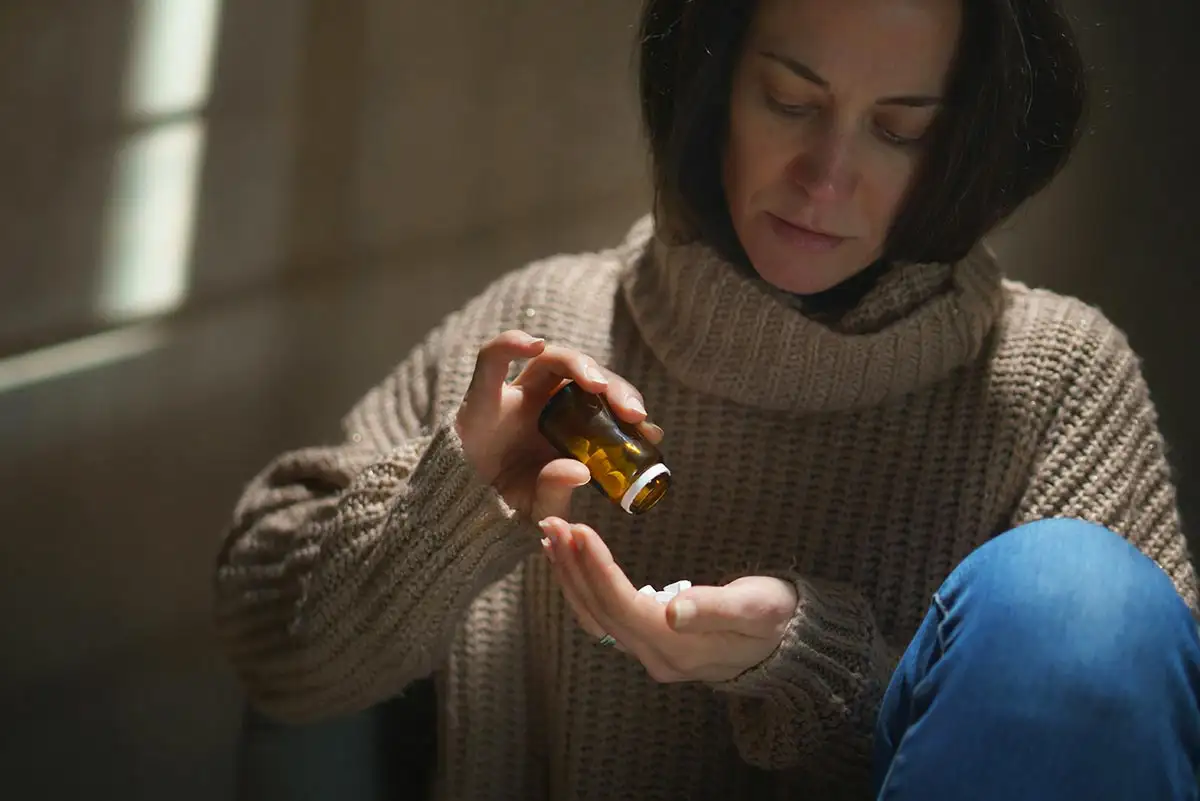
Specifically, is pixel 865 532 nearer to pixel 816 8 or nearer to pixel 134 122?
pixel 816 8

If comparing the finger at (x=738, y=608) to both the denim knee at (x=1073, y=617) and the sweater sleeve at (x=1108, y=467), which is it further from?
the sweater sleeve at (x=1108, y=467)

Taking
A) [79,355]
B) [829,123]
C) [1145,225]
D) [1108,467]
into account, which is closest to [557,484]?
[829,123]

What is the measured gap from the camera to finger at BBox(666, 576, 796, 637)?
737 millimetres

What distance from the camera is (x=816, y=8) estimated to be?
0.81 meters

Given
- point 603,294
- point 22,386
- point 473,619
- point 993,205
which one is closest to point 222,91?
point 22,386

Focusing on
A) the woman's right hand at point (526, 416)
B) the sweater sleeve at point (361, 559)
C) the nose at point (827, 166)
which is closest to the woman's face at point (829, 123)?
→ the nose at point (827, 166)

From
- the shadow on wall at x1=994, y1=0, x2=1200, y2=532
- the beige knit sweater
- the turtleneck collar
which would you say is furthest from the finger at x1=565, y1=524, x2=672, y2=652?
the shadow on wall at x1=994, y1=0, x2=1200, y2=532

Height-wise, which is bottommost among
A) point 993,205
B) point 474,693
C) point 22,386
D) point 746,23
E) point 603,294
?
point 474,693

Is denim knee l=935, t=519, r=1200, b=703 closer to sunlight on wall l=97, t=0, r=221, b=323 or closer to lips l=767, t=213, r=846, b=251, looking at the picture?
lips l=767, t=213, r=846, b=251

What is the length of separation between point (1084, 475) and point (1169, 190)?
36cm

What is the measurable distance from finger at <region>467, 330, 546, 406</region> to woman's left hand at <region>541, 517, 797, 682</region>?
0.34ft

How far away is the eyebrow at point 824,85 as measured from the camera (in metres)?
0.81

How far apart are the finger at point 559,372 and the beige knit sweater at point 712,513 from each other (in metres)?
0.08

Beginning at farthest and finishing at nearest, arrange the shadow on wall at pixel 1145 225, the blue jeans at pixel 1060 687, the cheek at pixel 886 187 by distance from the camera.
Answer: the shadow on wall at pixel 1145 225 → the cheek at pixel 886 187 → the blue jeans at pixel 1060 687
